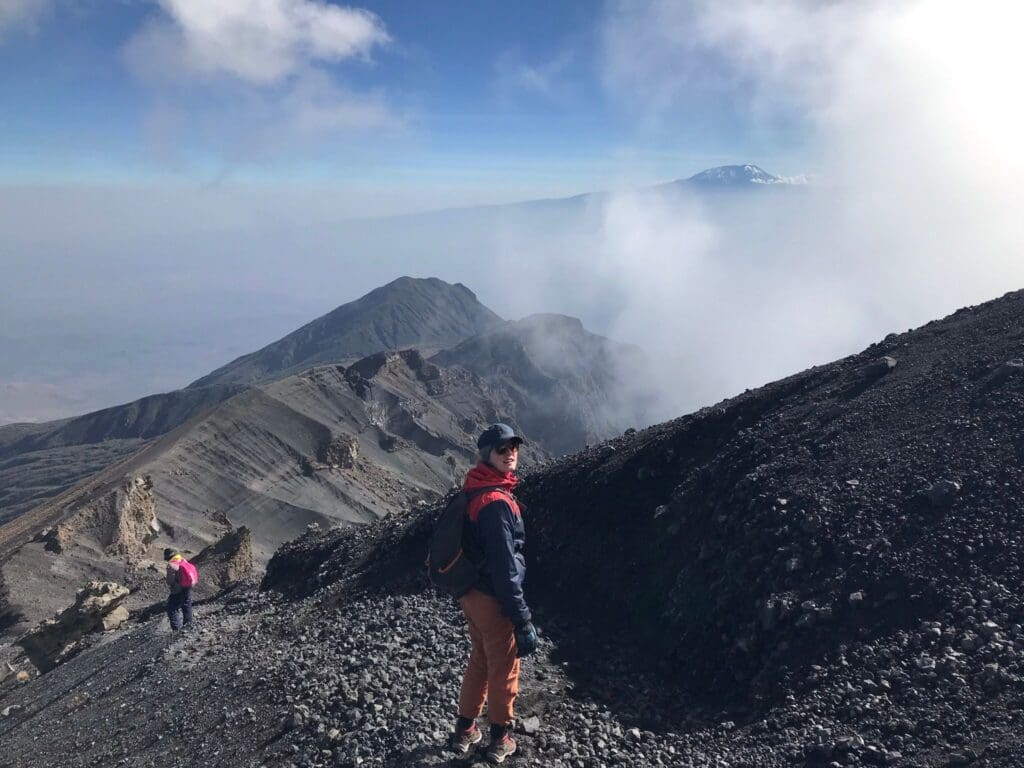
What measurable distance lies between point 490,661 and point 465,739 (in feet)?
3.02

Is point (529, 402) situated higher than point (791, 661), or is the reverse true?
point (529, 402)

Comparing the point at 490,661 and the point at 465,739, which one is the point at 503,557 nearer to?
the point at 490,661

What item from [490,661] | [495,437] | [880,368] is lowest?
[490,661]

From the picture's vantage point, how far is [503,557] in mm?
5969

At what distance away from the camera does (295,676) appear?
876 cm

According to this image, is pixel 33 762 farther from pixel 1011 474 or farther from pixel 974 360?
pixel 974 360

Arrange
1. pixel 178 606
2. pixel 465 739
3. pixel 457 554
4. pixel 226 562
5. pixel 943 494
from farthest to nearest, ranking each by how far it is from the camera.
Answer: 1. pixel 226 562
2. pixel 178 606
3. pixel 943 494
4. pixel 465 739
5. pixel 457 554

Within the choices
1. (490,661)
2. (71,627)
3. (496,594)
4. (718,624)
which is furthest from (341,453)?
(496,594)

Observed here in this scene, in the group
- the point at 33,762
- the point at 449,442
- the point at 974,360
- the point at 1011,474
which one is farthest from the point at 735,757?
the point at 449,442

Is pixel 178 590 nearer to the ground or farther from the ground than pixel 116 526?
nearer to the ground

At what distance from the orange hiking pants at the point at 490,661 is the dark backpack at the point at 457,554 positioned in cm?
15

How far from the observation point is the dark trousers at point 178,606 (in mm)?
13691

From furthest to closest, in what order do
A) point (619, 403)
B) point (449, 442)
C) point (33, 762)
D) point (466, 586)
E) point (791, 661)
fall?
point (619, 403) → point (449, 442) → point (33, 762) → point (791, 661) → point (466, 586)

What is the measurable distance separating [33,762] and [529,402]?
88.0 meters
